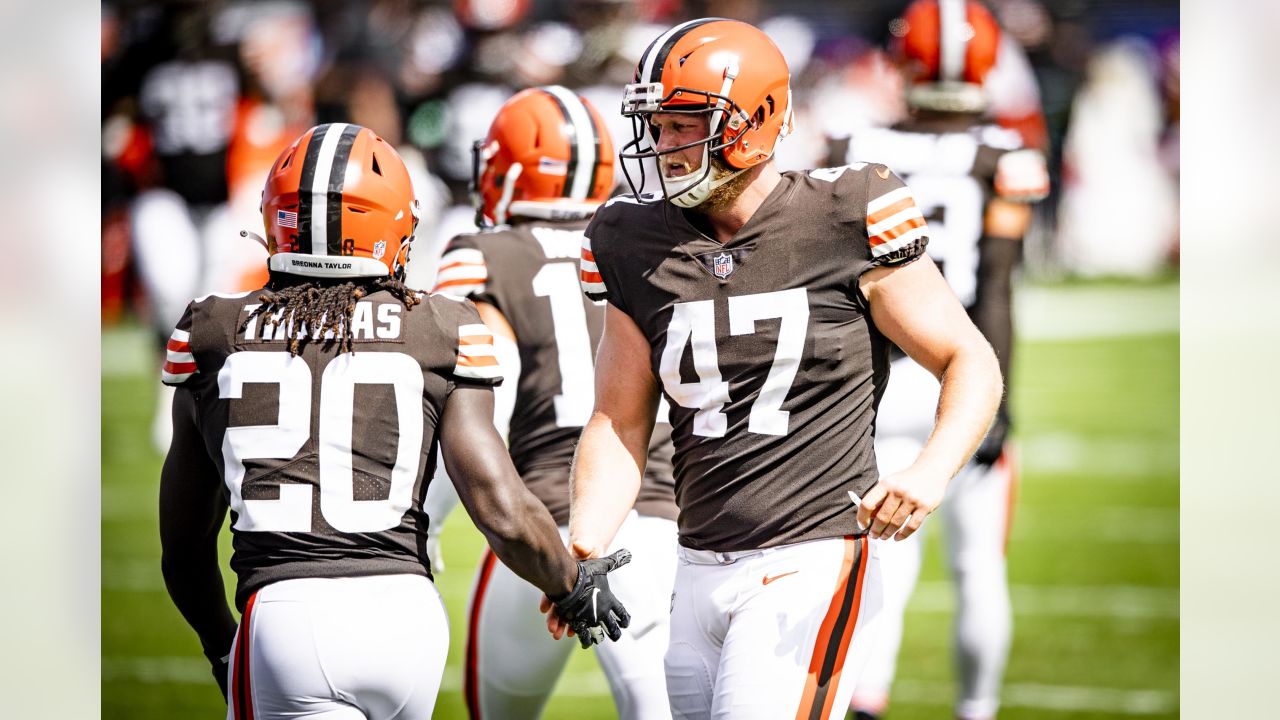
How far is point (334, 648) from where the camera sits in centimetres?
194

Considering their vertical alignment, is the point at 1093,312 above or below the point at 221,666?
above

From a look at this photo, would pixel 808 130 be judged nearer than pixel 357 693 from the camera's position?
No

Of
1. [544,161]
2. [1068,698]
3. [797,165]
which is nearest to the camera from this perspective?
[544,161]

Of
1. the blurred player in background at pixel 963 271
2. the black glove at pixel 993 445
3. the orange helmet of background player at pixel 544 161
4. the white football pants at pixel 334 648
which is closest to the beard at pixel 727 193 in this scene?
the white football pants at pixel 334 648

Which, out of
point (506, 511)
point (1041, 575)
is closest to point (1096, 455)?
point (1041, 575)

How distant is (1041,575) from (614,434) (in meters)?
3.98

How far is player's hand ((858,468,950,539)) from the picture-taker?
187 cm

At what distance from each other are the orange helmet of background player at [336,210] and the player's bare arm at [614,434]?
38 centimetres

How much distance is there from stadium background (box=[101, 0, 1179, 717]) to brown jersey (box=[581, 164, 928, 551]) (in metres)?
1.92

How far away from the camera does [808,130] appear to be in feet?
24.8

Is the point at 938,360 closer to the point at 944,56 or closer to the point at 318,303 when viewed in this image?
the point at 318,303
